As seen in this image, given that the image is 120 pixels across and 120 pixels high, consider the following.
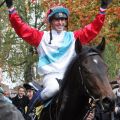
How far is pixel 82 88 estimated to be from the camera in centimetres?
714

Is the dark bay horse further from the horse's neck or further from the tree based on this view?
the tree

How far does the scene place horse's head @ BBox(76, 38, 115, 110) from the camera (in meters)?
6.62

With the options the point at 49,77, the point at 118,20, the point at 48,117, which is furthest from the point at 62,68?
the point at 118,20

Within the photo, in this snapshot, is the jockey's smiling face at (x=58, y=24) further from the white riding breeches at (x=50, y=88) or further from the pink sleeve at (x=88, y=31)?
the white riding breeches at (x=50, y=88)

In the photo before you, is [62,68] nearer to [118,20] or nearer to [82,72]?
[82,72]

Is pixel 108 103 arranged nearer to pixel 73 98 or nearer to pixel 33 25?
pixel 73 98

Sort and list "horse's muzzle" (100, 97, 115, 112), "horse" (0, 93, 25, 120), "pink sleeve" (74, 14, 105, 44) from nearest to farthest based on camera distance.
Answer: "horse" (0, 93, 25, 120)
"horse's muzzle" (100, 97, 115, 112)
"pink sleeve" (74, 14, 105, 44)

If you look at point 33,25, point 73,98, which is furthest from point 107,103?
point 33,25

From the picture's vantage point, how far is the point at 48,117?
7816mm

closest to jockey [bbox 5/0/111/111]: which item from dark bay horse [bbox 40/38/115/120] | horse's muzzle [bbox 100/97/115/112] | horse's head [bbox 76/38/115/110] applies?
dark bay horse [bbox 40/38/115/120]

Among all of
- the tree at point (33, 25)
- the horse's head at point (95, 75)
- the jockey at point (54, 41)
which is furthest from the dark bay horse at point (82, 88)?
the tree at point (33, 25)

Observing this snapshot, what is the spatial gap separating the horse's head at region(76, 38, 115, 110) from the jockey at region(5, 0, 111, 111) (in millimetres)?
746

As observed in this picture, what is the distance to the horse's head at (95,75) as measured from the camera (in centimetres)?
662

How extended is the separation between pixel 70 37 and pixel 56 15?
1.40 feet
